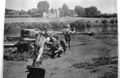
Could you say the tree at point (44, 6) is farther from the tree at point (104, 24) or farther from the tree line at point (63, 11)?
the tree at point (104, 24)

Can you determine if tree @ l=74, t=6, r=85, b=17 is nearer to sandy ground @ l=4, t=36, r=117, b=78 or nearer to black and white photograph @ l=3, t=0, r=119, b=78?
black and white photograph @ l=3, t=0, r=119, b=78

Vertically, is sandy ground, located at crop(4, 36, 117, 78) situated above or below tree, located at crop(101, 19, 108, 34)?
A: below

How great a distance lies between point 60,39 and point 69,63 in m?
0.22

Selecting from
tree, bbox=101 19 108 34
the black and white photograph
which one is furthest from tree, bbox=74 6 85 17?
tree, bbox=101 19 108 34

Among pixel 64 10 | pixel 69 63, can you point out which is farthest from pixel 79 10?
pixel 69 63

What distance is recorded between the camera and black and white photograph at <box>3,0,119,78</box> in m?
1.36

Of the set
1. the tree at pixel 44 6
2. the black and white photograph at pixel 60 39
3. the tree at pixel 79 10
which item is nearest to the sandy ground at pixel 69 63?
the black and white photograph at pixel 60 39

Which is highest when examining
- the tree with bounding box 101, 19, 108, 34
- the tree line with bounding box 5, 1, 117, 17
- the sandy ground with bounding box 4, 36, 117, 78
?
the tree line with bounding box 5, 1, 117, 17

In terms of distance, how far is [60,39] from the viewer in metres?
1.40

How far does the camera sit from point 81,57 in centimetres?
138

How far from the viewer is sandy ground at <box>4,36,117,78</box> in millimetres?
1338

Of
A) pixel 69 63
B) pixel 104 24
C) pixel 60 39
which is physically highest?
pixel 104 24

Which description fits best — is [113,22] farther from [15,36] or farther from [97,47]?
[15,36]

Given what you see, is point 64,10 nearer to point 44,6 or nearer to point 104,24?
point 44,6
